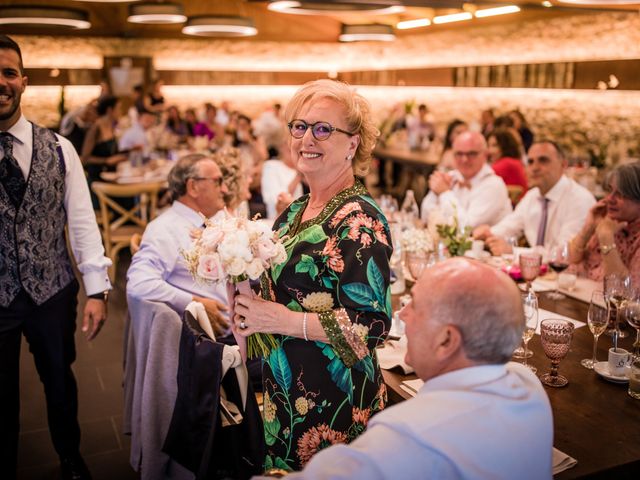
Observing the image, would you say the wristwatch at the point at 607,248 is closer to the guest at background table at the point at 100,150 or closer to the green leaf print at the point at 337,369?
the green leaf print at the point at 337,369

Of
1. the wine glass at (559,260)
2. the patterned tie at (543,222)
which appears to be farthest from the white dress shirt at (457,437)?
the patterned tie at (543,222)

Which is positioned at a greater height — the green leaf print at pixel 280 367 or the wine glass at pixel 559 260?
the wine glass at pixel 559 260

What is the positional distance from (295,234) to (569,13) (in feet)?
29.0

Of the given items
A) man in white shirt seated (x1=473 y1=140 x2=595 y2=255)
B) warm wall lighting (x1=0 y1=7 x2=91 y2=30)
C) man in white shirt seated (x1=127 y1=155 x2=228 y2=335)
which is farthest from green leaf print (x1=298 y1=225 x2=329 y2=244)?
warm wall lighting (x1=0 y1=7 x2=91 y2=30)

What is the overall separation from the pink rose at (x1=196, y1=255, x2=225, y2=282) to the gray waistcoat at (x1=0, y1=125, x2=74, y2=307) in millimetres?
988

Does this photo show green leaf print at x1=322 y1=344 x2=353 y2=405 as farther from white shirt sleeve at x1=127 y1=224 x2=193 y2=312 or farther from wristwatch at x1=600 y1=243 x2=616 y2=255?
wristwatch at x1=600 y1=243 x2=616 y2=255

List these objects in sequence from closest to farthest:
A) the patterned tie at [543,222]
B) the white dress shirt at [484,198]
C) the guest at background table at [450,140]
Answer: the patterned tie at [543,222]
the white dress shirt at [484,198]
the guest at background table at [450,140]

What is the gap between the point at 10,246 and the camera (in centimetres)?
228

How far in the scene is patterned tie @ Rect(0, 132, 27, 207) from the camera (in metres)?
2.26

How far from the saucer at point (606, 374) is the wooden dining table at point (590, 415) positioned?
0.02m

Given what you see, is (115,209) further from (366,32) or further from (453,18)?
(453,18)

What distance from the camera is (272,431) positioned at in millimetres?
1811

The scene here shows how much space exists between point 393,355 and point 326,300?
574 millimetres

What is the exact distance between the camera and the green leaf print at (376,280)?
1.64m
